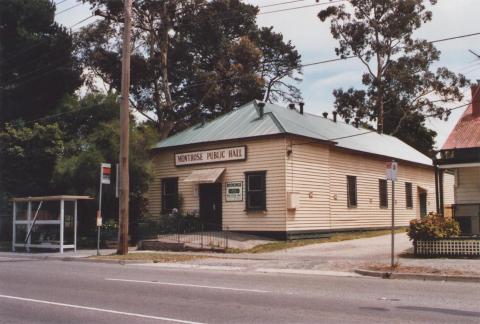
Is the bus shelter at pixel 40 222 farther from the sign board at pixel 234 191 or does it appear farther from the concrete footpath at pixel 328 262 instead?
the sign board at pixel 234 191

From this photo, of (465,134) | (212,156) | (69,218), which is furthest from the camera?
(212,156)

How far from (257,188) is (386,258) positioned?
8430 mm

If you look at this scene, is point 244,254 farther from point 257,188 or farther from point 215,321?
point 215,321

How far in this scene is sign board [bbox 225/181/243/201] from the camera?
85.3ft

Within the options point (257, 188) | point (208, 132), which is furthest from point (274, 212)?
point (208, 132)

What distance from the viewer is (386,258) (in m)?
18.3

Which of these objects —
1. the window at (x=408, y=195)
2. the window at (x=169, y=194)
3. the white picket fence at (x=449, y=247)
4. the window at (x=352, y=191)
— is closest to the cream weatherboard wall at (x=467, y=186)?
the window at (x=352, y=191)

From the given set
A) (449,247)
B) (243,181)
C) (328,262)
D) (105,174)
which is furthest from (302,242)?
(105,174)

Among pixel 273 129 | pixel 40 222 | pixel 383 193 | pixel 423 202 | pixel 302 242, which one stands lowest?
pixel 302 242

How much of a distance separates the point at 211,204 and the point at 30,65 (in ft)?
57.1

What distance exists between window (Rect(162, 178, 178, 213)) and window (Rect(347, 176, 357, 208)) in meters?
8.65

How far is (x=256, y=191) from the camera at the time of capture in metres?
25.5

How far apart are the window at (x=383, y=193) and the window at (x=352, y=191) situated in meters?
3.07

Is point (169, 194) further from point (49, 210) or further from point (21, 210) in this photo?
point (21, 210)
